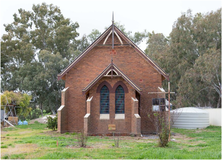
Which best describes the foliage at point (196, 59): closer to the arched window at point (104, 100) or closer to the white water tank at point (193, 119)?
the white water tank at point (193, 119)

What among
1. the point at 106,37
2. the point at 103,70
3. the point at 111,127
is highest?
the point at 106,37

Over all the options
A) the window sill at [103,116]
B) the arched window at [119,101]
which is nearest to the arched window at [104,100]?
the window sill at [103,116]

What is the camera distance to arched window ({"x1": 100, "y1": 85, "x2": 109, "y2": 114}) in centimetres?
2116

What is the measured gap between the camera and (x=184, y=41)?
3959cm

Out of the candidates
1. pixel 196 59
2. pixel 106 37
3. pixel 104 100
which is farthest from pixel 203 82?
pixel 104 100

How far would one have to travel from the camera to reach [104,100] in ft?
69.6

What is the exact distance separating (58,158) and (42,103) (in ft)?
117

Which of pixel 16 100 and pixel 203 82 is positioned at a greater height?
pixel 203 82

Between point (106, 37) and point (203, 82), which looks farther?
point (203, 82)

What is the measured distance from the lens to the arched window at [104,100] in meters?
21.2

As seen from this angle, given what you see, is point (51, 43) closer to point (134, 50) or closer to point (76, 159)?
point (134, 50)

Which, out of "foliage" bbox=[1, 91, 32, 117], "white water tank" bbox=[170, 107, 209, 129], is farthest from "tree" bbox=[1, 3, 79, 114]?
"white water tank" bbox=[170, 107, 209, 129]

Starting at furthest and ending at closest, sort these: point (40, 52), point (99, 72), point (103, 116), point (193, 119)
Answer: point (40, 52)
point (193, 119)
point (99, 72)
point (103, 116)

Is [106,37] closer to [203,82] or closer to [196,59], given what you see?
[196,59]
